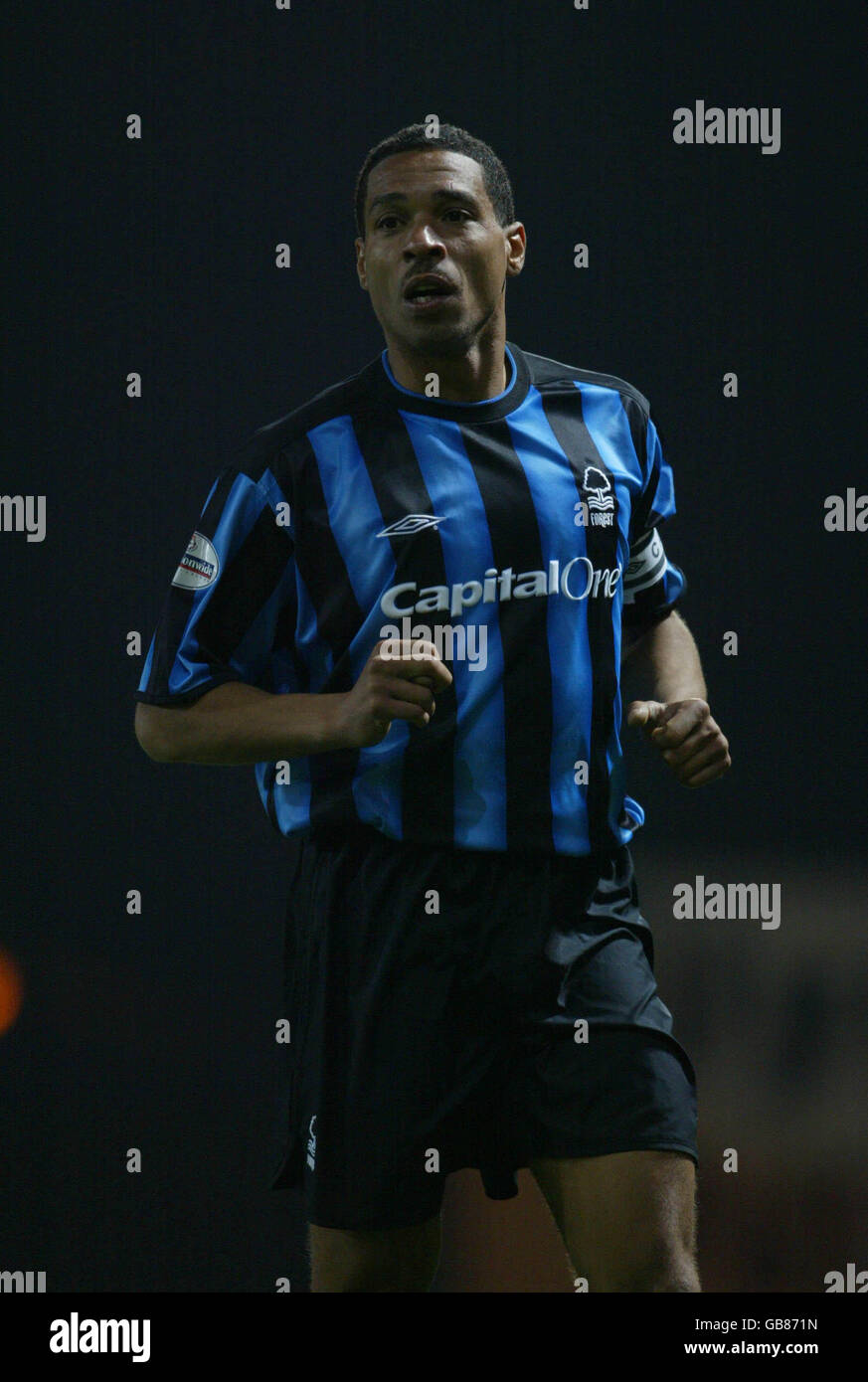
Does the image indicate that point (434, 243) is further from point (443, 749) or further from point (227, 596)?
point (443, 749)

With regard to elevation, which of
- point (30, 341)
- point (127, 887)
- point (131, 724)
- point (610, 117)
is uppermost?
point (610, 117)

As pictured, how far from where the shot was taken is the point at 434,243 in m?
2.33

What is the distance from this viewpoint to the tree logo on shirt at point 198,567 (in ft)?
7.67

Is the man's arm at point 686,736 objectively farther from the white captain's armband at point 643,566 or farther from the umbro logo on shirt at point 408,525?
the umbro logo on shirt at point 408,525

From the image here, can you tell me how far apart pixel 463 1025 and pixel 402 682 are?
500 mm

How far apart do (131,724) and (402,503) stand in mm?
1052

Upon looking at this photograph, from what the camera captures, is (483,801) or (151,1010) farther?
(151,1010)

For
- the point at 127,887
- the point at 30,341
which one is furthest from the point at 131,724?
the point at 30,341

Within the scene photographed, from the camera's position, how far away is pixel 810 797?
10.2 ft

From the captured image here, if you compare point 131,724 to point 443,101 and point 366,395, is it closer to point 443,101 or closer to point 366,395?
point 366,395

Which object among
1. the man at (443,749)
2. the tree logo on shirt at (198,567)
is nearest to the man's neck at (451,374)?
the man at (443,749)

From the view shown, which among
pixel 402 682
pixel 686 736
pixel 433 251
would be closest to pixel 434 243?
pixel 433 251

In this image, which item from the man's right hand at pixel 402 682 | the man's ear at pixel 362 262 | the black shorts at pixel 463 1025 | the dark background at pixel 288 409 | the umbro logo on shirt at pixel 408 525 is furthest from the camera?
the dark background at pixel 288 409

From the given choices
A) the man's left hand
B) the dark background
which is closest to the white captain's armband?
the man's left hand
